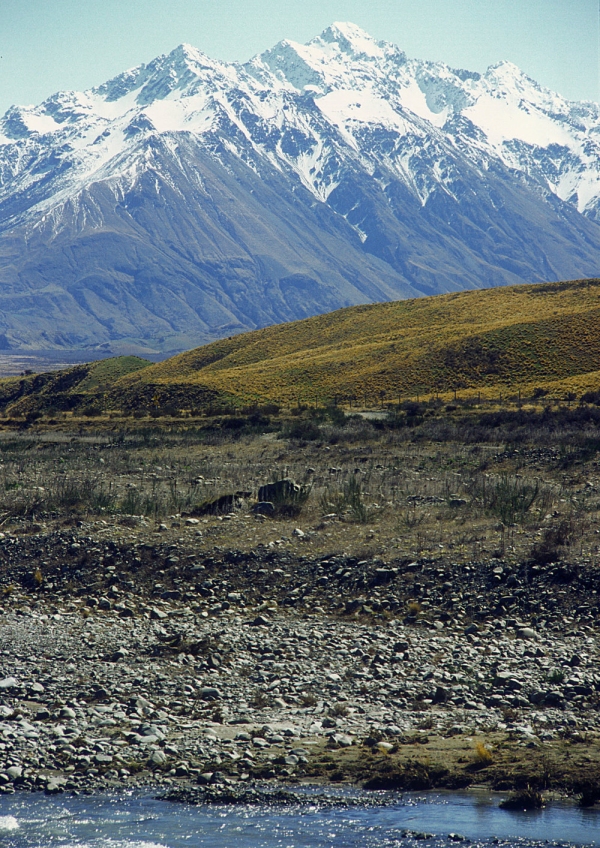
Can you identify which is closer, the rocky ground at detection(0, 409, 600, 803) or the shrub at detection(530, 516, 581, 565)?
the rocky ground at detection(0, 409, 600, 803)

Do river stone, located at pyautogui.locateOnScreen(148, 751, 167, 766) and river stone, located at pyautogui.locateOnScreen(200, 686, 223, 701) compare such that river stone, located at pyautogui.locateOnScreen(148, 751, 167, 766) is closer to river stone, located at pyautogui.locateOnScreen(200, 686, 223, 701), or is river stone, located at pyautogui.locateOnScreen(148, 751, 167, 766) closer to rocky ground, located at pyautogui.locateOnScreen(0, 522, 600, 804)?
rocky ground, located at pyautogui.locateOnScreen(0, 522, 600, 804)

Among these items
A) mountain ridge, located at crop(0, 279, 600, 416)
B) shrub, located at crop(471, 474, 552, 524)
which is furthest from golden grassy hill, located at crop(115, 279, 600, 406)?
shrub, located at crop(471, 474, 552, 524)

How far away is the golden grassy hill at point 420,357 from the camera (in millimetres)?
73375

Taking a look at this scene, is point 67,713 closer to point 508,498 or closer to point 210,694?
point 210,694

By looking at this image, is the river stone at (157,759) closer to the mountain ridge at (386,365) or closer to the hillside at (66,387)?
the mountain ridge at (386,365)

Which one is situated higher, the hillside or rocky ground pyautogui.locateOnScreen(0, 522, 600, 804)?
the hillside

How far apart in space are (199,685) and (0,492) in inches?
700

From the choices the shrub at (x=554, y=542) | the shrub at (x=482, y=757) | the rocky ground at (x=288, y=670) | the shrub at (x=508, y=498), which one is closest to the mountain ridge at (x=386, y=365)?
the shrub at (x=508, y=498)

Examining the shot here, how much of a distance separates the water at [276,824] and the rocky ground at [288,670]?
38 cm

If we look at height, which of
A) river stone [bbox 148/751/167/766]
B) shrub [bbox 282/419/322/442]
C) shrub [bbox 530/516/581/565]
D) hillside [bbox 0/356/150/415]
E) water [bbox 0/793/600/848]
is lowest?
water [bbox 0/793/600/848]

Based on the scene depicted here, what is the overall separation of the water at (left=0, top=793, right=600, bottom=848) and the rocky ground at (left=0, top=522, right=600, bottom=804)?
38 centimetres

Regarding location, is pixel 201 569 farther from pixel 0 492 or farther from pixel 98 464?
pixel 98 464

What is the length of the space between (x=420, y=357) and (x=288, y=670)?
6777cm

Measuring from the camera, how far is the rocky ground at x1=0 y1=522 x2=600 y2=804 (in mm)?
10953
